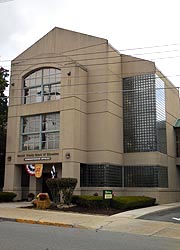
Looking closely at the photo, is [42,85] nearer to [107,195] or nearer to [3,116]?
[3,116]

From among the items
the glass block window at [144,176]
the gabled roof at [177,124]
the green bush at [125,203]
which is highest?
the gabled roof at [177,124]

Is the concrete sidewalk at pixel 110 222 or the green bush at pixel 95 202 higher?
the green bush at pixel 95 202

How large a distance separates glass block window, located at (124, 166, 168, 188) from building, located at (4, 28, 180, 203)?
3.1 inches

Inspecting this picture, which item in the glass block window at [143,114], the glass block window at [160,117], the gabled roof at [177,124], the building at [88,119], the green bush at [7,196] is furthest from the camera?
the gabled roof at [177,124]

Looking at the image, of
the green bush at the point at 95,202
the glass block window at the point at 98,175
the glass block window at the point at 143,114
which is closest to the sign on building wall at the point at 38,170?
the glass block window at the point at 98,175

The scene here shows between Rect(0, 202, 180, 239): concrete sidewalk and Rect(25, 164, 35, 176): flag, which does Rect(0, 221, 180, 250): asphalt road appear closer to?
Rect(0, 202, 180, 239): concrete sidewalk

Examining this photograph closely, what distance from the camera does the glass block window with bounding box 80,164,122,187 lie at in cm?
2783

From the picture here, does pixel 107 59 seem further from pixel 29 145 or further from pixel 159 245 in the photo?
pixel 159 245

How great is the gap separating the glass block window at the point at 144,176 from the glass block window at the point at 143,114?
1521 millimetres

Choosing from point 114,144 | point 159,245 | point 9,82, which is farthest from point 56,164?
point 159,245

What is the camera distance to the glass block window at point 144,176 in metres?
29.1

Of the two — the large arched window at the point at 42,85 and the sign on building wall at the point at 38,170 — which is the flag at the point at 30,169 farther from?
the large arched window at the point at 42,85

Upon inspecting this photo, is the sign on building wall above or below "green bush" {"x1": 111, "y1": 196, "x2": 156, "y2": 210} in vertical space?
above

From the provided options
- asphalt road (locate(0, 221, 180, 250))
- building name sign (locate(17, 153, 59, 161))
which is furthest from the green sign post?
asphalt road (locate(0, 221, 180, 250))
